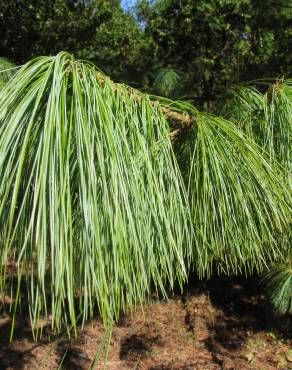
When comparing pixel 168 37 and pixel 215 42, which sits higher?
pixel 168 37

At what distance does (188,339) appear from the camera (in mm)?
2770

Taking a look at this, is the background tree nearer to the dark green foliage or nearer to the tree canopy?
the tree canopy

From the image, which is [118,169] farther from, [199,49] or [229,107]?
[199,49]

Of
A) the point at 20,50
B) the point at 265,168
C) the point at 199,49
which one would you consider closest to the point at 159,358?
the point at 199,49

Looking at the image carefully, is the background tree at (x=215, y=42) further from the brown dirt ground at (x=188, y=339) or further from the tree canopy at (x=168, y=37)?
the brown dirt ground at (x=188, y=339)

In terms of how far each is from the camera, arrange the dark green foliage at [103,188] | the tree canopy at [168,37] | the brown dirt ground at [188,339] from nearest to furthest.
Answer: the dark green foliage at [103,188] → the brown dirt ground at [188,339] → the tree canopy at [168,37]

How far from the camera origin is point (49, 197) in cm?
34

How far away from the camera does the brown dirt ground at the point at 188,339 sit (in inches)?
99.7

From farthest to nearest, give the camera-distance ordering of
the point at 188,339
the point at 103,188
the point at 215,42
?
the point at 215,42, the point at 188,339, the point at 103,188

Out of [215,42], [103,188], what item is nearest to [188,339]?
[215,42]

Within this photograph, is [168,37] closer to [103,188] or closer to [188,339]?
[188,339]

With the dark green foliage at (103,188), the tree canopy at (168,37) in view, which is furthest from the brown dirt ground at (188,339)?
the dark green foliage at (103,188)

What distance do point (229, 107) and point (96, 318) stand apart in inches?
92.9

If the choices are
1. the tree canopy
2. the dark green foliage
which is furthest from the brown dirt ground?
the dark green foliage
